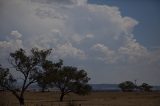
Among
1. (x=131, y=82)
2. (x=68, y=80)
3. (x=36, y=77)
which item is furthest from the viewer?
(x=131, y=82)

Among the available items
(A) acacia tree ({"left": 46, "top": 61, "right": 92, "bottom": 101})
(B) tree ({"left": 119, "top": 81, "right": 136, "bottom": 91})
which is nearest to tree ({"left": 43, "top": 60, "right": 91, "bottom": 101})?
(A) acacia tree ({"left": 46, "top": 61, "right": 92, "bottom": 101})

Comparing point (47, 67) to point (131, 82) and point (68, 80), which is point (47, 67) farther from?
point (131, 82)

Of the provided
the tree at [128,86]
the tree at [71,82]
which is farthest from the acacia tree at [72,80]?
the tree at [128,86]

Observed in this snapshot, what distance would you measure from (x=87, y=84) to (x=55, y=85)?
291 inches

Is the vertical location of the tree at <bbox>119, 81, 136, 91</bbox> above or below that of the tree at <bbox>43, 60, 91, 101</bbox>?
above

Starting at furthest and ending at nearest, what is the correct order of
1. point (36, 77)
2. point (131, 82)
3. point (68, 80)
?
point (131, 82) < point (68, 80) < point (36, 77)

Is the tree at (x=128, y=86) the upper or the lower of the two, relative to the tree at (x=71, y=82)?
upper

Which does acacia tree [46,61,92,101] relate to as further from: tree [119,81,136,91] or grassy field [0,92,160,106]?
tree [119,81,136,91]

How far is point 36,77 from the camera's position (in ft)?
190

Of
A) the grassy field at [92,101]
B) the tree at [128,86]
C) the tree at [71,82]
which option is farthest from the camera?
the tree at [128,86]

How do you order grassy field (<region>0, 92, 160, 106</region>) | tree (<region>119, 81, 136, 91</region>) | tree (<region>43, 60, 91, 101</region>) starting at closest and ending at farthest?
1. grassy field (<region>0, 92, 160, 106</region>)
2. tree (<region>43, 60, 91, 101</region>)
3. tree (<region>119, 81, 136, 91</region>)

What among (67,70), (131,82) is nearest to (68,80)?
(67,70)

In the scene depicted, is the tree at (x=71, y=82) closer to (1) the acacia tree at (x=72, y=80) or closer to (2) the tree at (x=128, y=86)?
(1) the acacia tree at (x=72, y=80)

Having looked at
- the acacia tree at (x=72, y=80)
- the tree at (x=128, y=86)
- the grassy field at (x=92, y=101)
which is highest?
the tree at (x=128, y=86)
